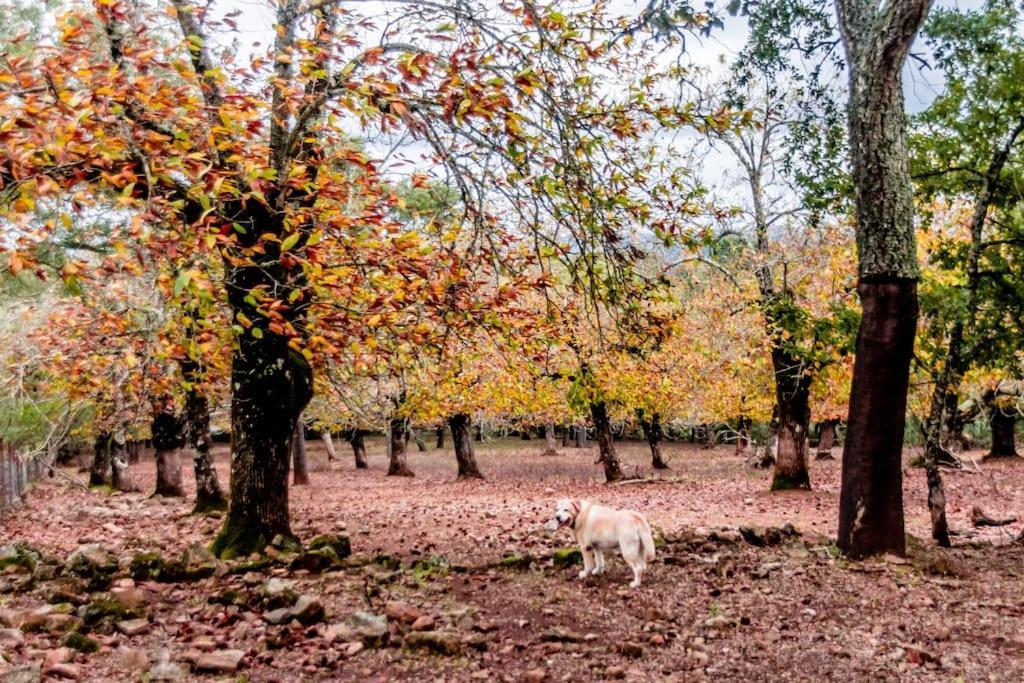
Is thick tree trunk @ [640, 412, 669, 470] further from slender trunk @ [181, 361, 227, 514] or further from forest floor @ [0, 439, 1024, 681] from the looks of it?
forest floor @ [0, 439, 1024, 681]

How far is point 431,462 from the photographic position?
4953cm

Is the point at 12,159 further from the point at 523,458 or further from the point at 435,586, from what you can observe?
the point at 523,458

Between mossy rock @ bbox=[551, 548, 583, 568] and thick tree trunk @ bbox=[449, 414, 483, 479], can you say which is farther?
thick tree trunk @ bbox=[449, 414, 483, 479]

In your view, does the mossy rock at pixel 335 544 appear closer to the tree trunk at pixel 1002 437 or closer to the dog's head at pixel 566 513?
the dog's head at pixel 566 513

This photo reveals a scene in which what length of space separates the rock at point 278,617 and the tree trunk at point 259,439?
3.52 metres

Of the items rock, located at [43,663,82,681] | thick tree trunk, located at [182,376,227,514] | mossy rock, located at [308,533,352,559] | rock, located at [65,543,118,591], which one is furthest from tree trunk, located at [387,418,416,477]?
rock, located at [43,663,82,681]

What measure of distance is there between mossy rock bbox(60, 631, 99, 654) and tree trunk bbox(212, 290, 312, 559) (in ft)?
13.5

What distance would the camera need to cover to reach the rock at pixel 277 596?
758cm

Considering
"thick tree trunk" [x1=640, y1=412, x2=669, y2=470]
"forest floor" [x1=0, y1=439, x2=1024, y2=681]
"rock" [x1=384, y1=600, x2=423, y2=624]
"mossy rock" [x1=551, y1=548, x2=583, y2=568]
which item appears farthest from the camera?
"thick tree trunk" [x1=640, y1=412, x2=669, y2=470]

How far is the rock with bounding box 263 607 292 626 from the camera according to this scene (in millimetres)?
7184

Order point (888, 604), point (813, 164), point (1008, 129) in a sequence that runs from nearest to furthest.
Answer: point (888, 604), point (1008, 129), point (813, 164)

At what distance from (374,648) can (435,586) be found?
2313 millimetres

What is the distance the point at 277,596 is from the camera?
299 inches

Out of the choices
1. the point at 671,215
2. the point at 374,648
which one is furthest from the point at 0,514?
the point at 671,215
